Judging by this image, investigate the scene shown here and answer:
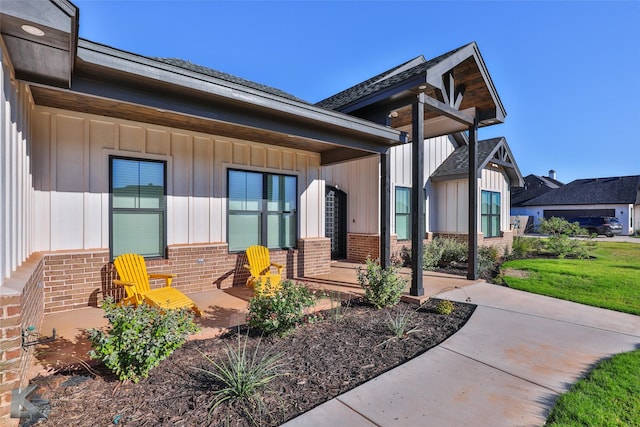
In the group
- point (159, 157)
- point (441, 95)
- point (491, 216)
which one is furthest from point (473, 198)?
point (159, 157)

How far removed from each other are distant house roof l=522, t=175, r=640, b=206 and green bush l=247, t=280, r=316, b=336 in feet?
119

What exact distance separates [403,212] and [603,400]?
8.13 metres

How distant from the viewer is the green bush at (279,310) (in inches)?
149

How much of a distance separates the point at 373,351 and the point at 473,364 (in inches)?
42.7

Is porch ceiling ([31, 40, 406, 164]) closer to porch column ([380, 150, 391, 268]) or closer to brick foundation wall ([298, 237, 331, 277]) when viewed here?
porch column ([380, 150, 391, 268])

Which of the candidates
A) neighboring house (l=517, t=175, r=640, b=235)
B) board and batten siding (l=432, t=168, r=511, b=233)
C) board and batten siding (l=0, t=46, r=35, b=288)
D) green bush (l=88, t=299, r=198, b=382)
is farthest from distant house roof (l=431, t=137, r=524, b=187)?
neighboring house (l=517, t=175, r=640, b=235)

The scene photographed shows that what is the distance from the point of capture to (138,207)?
5.30m

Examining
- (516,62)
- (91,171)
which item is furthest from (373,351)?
(516,62)

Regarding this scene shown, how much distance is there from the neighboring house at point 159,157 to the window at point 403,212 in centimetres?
273

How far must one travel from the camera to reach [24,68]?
291 cm

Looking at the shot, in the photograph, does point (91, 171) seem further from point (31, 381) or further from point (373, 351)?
point (373, 351)

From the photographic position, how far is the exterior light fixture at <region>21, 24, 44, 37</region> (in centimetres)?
227

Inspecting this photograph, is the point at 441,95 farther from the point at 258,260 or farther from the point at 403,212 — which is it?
the point at 258,260

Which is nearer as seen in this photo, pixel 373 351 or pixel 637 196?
pixel 373 351
